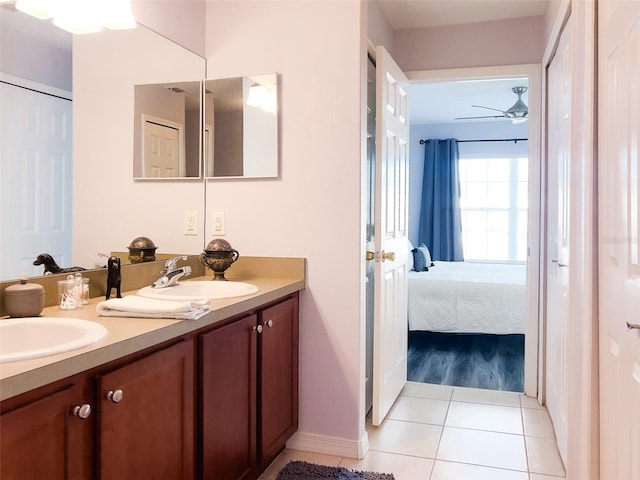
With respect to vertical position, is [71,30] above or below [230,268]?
above

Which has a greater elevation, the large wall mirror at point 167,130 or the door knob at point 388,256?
the large wall mirror at point 167,130

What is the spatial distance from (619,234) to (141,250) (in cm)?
181

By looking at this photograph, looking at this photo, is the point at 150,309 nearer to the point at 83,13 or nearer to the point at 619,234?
the point at 83,13

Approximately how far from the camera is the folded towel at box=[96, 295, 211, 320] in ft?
5.20

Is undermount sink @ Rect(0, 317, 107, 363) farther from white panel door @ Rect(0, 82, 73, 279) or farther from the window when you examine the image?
the window

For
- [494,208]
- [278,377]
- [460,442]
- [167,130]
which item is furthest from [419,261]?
[167,130]

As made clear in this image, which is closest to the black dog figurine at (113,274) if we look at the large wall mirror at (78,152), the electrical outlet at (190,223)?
the large wall mirror at (78,152)

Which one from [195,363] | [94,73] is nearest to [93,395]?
[195,363]

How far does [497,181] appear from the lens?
23.2 feet

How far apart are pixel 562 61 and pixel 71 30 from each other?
209cm

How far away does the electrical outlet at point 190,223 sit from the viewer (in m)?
2.61

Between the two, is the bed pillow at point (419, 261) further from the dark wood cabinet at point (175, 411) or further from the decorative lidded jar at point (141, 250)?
the decorative lidded jar at point (141, 250)

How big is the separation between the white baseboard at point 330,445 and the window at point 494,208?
501 cm

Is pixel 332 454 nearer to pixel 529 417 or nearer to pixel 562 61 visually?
pixel 529 417
